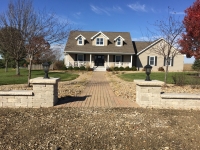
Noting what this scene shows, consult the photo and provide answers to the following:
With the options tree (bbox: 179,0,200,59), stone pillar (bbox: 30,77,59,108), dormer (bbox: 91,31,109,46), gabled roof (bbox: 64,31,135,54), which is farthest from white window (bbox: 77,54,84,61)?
stone pillar (bbox: 30,77,59,108)

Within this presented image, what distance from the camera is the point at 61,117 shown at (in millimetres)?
4457

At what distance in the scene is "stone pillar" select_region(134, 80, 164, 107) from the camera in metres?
5.35

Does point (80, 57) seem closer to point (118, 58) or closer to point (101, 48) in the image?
point (101, 48)

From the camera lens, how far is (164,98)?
541cm

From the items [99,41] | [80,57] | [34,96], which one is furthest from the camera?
[99,41]

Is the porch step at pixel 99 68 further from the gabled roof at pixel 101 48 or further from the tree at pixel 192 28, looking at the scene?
the tree at pixel 192 28

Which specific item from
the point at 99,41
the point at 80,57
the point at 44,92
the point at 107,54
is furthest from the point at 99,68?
the point at 44,92

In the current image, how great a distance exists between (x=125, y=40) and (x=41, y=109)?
26161 millimetres

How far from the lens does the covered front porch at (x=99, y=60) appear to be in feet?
87.7

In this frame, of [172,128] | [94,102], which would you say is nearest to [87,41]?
[94,102]

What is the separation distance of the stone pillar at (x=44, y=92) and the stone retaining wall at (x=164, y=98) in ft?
9.61

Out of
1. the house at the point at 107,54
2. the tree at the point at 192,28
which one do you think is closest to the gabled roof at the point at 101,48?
the house at the point at 107,54

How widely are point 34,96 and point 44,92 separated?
0.35m

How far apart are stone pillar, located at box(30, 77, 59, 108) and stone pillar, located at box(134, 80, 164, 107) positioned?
2897 millimetres
